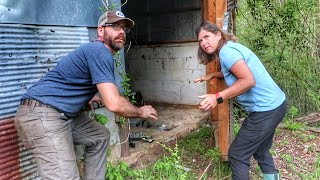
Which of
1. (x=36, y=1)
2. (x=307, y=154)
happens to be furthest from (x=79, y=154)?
(x=307, y=154)

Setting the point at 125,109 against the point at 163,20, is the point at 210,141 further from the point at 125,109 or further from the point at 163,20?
the point at 163,20

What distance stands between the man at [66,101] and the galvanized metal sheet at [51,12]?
0.63 meters

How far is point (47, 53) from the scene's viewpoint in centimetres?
327

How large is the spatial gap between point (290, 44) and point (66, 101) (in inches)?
272

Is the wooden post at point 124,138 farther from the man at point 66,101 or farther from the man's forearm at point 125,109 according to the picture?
the man's forearm at point 125,109

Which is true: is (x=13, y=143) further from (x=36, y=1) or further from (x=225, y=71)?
(x=225, y=71)

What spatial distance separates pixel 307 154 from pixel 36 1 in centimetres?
424

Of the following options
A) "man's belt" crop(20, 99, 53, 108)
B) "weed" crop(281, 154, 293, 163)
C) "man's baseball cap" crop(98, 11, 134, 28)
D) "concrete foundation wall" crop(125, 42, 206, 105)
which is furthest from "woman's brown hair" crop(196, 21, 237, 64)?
"concrete foundation wall" crop(125, 42, 206, 105)

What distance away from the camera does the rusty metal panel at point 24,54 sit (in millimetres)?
2838

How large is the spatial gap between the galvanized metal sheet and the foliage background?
5.43 meters

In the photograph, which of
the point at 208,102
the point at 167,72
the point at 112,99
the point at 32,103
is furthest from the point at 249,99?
the point at 167,72

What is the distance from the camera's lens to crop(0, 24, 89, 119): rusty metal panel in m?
2.84

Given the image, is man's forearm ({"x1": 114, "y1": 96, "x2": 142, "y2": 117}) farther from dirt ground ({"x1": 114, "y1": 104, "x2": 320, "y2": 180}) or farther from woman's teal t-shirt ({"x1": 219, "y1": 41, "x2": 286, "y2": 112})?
dirt ground ({"x1": 114, "y1": 104, "x2": 320, "y2": 180})

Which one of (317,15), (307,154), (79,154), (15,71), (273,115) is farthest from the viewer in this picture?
(317,15)
